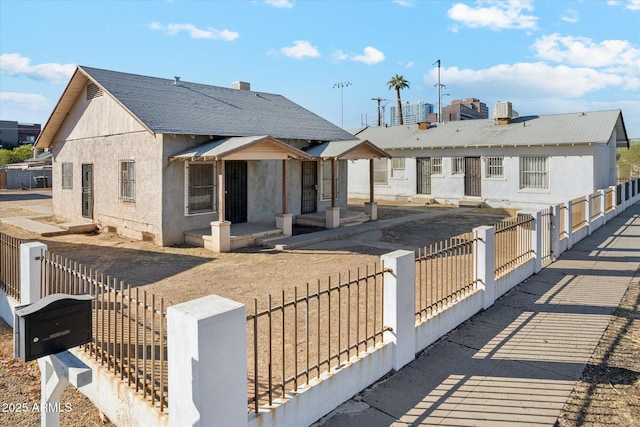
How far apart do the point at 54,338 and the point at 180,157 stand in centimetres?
1056

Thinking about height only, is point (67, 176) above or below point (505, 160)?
below

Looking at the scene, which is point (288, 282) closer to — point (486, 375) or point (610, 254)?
point (486, 375)

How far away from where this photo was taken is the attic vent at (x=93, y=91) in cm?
1629

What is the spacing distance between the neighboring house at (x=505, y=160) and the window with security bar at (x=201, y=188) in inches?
614

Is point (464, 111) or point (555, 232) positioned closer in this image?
point (555, 232)

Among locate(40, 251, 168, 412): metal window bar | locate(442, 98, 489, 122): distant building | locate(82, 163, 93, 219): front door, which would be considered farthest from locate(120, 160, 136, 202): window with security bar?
locate(442, 98, 489, 122): distant building

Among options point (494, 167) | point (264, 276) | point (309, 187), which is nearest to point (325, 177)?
point (309, 187)

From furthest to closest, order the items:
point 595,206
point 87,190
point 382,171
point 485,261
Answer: point 382,171, point 87,190, point 595,206, point 485,261

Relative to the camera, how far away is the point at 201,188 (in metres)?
14.7

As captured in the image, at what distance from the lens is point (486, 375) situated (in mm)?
5332

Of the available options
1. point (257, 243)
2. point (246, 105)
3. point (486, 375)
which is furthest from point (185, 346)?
point (246, 105)

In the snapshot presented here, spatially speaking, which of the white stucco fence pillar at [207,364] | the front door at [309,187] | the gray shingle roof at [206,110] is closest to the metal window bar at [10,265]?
the white stucco fence pillar at [207,364]

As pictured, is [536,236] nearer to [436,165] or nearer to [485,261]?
[485,261]

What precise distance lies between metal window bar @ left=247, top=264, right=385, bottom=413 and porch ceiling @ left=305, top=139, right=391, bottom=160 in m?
9.25
